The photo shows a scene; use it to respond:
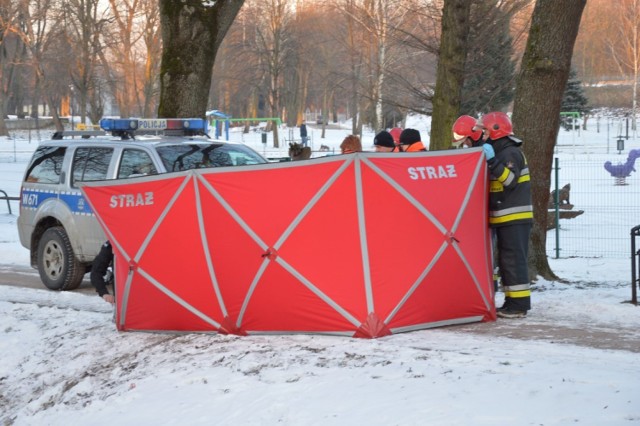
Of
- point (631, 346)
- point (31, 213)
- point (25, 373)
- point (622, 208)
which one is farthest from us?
point (622, 208)

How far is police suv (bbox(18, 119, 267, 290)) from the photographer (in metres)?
11.1

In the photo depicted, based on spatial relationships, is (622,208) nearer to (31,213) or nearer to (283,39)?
(31,213)

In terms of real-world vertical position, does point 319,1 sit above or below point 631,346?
above

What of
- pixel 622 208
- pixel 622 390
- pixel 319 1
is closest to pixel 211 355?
pixel 622 390

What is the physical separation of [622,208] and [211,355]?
17.3m

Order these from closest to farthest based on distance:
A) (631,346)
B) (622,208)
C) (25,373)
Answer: (631,346), (25,373), (622,208)

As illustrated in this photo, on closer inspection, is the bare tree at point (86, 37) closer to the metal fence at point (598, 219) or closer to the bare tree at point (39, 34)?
the bare tree at point (39, 34)

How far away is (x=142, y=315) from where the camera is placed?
8969 millimetres

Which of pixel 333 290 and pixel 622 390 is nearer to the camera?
pixel 622 390

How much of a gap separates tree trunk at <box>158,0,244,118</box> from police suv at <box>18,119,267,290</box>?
2.36 meters

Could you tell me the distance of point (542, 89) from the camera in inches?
437

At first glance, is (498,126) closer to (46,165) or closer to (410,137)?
(410,137)

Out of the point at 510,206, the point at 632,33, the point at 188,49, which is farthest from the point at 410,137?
the point at 632,33

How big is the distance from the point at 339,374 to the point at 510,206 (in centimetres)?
282
